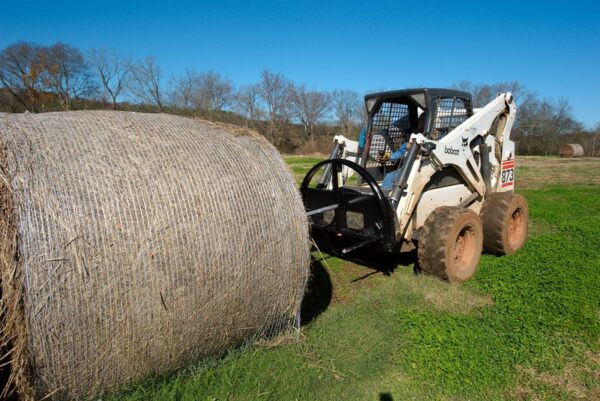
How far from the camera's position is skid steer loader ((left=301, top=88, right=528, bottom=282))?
5.06 m

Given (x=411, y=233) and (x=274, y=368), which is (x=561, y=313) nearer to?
(x=411, y=233)

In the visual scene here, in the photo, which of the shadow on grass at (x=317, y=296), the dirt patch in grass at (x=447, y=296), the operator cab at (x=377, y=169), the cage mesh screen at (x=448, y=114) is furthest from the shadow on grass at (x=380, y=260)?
the cage mesh screen at (x=448, y=114)

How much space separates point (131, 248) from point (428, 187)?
439 centimetres

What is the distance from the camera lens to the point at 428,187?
5.68 m

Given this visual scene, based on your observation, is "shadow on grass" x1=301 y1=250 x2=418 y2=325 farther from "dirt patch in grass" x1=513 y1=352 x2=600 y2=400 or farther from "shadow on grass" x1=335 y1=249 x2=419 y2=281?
"dirt patch in grass" x1=513 y1=352 x2=600 y2=400

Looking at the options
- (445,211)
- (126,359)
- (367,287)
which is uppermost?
(445,211)

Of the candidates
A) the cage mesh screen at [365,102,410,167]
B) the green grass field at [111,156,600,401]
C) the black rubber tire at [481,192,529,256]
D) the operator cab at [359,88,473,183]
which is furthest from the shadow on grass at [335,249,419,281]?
the cage mesh screen at [365,102,410,167]

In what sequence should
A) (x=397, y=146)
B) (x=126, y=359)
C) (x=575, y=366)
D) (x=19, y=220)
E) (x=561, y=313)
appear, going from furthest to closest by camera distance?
(x=397, y=146) → (x=561, y=313) → (x=575, y=366) → (x=126, y=359) → (x=19, y=220)

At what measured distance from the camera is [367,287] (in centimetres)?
544

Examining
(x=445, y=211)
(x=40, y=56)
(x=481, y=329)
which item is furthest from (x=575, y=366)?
(x=40, y=56)

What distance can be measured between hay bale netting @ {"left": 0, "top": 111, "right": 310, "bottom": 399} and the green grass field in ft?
1.12

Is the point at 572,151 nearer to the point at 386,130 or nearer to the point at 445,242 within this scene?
the point at 386,130

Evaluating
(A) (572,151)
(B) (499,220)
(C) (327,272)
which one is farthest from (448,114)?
(A) (572,151)

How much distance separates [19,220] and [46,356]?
2.80 ft
